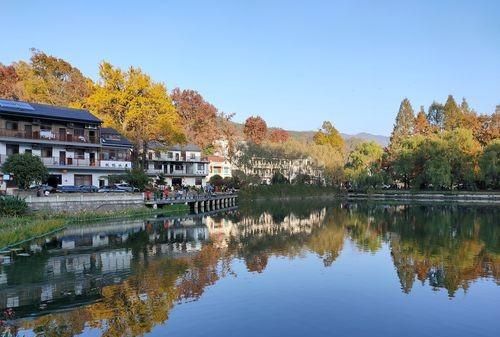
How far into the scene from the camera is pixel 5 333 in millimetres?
13594

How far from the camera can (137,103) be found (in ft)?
185

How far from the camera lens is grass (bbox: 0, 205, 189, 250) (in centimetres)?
2908

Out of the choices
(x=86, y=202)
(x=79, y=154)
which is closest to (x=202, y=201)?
(x=79, y=154)

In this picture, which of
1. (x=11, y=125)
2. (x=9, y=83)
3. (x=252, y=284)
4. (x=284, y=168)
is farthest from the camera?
(x=284, y=168)

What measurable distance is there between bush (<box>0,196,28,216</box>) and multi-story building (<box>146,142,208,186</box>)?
35.9 metres

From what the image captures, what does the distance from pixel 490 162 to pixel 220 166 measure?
1781 inches

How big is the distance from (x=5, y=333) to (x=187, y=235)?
22331 millimetres

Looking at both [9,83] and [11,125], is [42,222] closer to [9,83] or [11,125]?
[11,125]

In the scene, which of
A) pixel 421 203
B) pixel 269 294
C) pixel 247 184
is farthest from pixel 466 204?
pixel 269 294

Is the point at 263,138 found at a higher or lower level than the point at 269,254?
higher

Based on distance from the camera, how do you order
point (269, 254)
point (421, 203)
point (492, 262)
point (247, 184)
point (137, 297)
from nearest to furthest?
point (137, 297), point (492, 262), point (269, 254), point (421, 203), point (247, 184)

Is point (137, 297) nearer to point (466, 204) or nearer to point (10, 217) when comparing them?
point (10, 217)

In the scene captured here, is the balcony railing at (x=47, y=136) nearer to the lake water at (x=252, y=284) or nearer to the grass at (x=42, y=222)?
the grass at (x=42, y=222)

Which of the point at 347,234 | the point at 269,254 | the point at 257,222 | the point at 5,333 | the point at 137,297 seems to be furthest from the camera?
the point at 257,222
